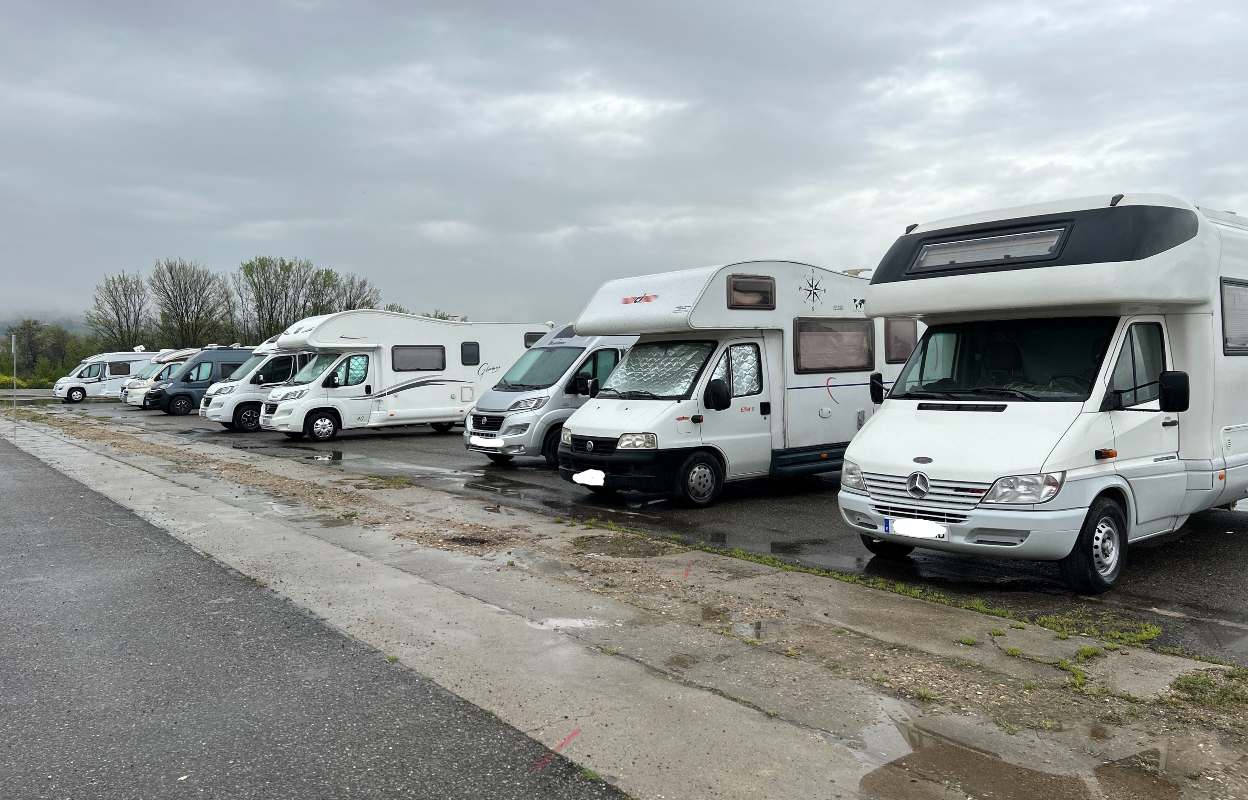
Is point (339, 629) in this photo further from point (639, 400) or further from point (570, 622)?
point (639, 400)

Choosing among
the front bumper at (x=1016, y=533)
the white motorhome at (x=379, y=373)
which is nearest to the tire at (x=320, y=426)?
the white motorhome at (x=379, y=373)

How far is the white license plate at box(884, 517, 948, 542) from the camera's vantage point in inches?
267

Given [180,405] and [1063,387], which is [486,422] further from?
[180,405]

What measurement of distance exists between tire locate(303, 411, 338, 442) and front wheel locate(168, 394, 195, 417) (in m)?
12.9

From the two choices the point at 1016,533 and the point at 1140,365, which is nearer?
the point at 1016,533

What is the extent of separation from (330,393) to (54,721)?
17.0 meters

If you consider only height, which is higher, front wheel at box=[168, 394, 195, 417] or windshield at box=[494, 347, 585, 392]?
windshield at box=[494, 347, 585, 392]

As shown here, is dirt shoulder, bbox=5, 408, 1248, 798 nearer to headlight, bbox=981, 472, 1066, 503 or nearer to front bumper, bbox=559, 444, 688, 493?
headlight, bbox=981, 472, 1066, 503

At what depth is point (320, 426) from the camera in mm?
21125

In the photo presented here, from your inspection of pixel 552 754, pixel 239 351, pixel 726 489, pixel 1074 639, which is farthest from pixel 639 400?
pixel 239 351

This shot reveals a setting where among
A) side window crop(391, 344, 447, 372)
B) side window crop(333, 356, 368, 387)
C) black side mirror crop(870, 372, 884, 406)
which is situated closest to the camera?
black side mirror crop(870, 372, 884, 406)

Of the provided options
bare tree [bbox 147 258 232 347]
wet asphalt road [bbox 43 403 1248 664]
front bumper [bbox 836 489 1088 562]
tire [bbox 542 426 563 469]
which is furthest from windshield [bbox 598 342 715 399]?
bare tree [bbox 147 258 232 347]

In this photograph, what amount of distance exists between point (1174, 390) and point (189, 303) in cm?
6814

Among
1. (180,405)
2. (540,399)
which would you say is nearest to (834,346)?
(540,399)
